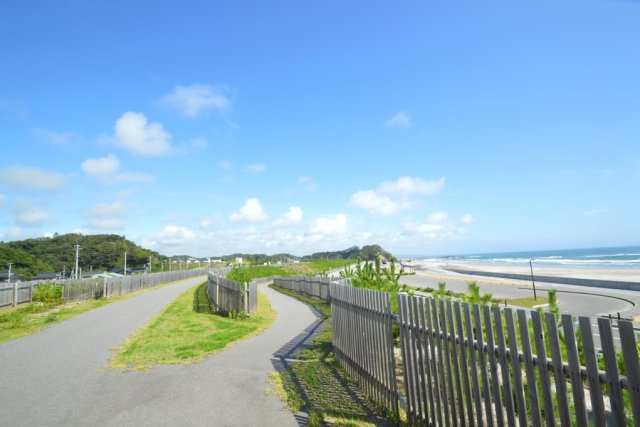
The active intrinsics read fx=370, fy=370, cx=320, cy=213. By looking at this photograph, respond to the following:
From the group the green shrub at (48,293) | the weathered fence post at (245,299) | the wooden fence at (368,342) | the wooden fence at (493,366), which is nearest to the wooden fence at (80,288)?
the green shrub at (48,293)

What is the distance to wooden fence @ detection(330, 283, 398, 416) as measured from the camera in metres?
5.36

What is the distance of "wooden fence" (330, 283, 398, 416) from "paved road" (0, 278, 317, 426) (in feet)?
4.59

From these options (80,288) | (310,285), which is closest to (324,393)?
(310,285)

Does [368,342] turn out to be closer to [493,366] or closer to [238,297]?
[493,366]

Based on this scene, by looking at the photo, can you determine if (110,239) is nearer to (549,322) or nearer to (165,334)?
(165,334)

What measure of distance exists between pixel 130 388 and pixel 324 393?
11.7 feet

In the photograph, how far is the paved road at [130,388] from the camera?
5379mm

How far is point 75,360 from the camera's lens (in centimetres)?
899

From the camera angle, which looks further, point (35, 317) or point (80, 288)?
point (80, 288)

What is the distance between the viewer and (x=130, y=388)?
6.72m

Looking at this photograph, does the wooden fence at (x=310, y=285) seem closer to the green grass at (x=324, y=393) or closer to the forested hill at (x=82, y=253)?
the green grass at (x=324, y=393)

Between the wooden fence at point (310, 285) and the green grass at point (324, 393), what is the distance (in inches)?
380

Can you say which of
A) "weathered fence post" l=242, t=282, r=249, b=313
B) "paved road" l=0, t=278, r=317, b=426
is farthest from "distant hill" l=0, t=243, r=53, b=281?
"paved road" l=0, t=278, r=317, b=426

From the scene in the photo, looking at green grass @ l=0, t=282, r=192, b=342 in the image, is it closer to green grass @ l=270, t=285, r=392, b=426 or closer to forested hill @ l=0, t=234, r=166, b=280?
green grass @ l=270, t=285, r=392, b=426
